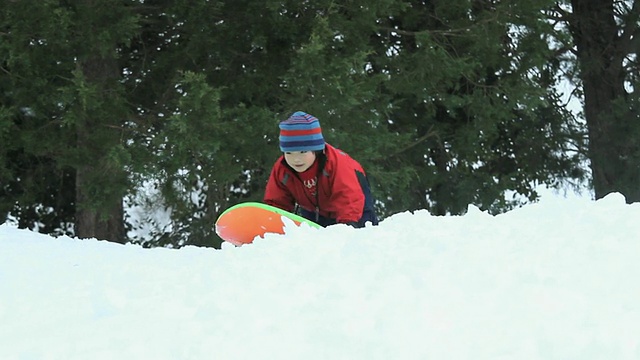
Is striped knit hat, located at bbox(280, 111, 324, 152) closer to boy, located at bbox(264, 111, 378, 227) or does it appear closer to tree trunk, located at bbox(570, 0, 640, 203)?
boy, located at bbox(264, 111, 378, 227)

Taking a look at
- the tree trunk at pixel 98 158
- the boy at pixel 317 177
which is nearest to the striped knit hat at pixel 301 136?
the boy at pixel 317 177

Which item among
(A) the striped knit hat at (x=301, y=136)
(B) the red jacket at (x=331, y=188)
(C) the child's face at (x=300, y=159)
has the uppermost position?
(A) the striped knit hat at (x=301, y=136)

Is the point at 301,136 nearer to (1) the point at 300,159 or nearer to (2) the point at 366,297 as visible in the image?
(1) the point at 300,159

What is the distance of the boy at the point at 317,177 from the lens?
5.32 meters

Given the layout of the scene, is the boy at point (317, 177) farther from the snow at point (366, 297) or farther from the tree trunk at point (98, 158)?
the tree trunk at point (98, 158)

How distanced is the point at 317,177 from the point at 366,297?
201 cm

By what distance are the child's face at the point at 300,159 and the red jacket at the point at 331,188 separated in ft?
0.31

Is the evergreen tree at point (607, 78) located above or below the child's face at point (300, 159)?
above

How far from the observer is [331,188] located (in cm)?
543

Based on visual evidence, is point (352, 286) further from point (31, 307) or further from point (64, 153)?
point (64, 153)

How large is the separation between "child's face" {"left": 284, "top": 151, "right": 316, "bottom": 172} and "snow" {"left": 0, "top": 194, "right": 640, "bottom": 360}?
2.42 feet

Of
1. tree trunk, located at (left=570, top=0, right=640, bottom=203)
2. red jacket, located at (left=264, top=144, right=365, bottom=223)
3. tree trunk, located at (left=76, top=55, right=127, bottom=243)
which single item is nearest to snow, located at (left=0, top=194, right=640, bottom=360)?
red jacket, located at (left=264, top=144, right=365, bottom=223)

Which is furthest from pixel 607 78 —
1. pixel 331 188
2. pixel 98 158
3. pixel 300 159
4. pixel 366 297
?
pixel 366 297

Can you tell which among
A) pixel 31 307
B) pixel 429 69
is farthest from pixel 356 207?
pixel 429 69
